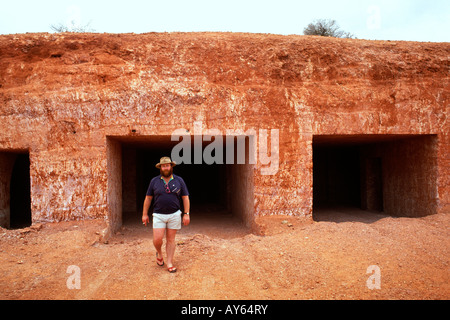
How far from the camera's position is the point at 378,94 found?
6.88 meters

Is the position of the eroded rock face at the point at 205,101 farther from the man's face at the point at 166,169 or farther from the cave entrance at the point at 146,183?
the man's face at the point at 166,169

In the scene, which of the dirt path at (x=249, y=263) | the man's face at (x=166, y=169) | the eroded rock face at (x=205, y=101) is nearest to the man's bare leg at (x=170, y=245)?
the dirt path at (x=249, y=263)

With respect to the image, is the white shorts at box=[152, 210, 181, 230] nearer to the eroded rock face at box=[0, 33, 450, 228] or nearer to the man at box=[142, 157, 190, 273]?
the man at box=[142, 157, 190, 273]

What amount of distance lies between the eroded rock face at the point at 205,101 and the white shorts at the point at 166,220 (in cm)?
251

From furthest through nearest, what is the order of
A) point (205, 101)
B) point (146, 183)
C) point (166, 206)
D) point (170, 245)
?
point (146, 183)
point (205, 101)
point (170, 245)
point (166, 206)

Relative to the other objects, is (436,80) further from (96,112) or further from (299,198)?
(96,112)

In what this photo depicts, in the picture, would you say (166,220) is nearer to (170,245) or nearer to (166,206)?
(166,206)

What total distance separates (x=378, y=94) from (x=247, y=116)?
9.55 feet

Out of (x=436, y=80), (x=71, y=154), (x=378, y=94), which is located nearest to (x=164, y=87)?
(x=71, y=154)

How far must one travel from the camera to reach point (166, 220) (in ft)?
13.7

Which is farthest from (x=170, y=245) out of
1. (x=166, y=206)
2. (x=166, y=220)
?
(x=166, y=206)

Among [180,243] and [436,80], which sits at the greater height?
[436,80]

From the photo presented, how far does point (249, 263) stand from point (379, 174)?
7395 mm

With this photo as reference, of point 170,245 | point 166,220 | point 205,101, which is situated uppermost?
point 205,101
